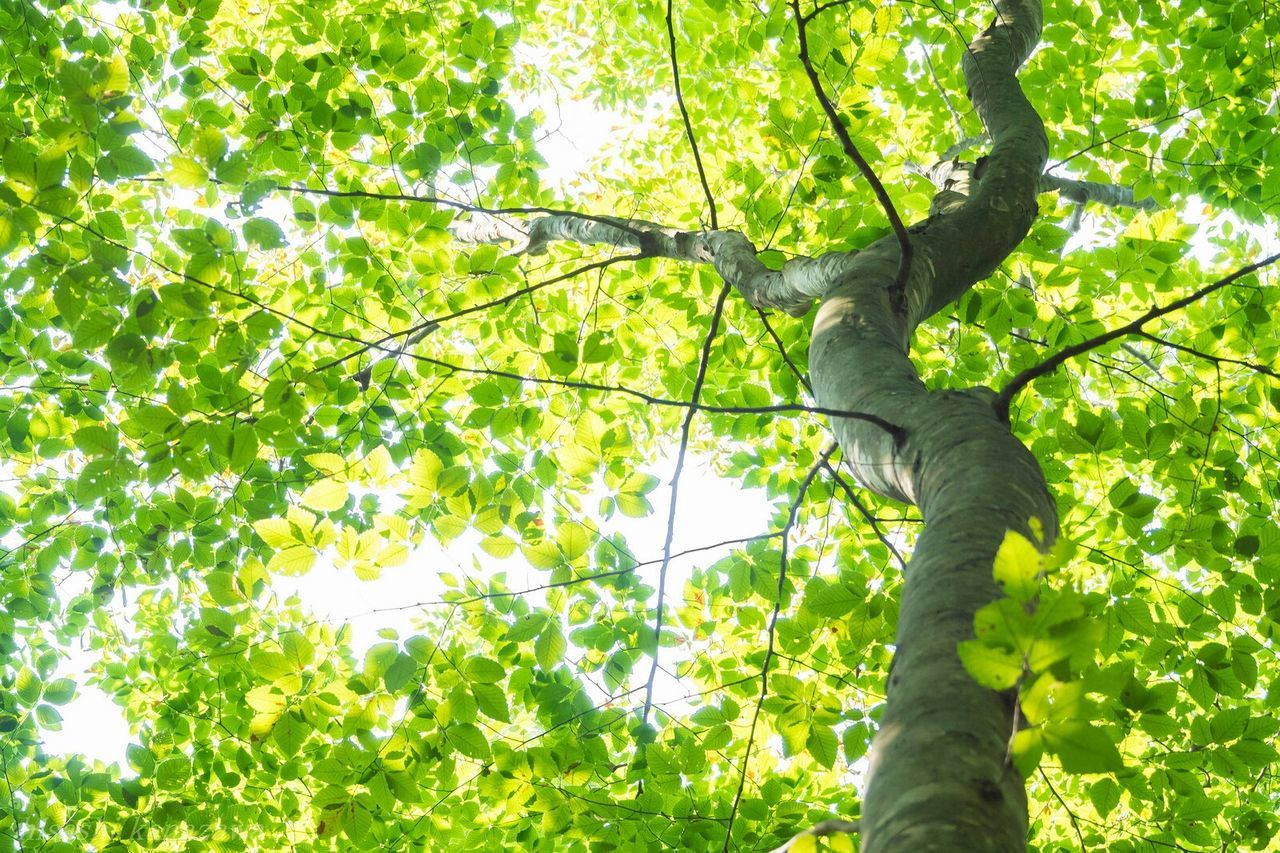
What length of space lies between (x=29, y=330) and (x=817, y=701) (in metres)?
4.86

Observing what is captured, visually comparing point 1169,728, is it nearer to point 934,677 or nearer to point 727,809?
point 934,677

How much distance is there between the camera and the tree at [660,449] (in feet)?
5.43

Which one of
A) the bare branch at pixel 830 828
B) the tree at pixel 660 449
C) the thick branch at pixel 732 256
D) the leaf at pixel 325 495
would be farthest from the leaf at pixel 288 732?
the thick branch at pixel 732 256

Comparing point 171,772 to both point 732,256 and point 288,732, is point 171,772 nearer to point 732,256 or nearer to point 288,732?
point 288,732

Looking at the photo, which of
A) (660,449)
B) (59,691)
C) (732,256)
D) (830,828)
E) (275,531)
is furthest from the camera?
(660,449)

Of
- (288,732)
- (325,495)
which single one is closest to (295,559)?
(325,495)

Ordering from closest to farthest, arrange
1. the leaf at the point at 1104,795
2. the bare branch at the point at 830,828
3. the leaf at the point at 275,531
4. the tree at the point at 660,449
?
the bare branch at the point at 830,828 → the tree at the point at 660,449 → the leaf at the point at 275,531 → the leaf at the point at 1104,795

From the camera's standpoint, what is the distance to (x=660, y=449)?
6.57 metres

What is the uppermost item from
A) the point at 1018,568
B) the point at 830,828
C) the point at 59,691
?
the point at 59,691

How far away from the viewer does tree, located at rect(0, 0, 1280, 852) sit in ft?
5.43

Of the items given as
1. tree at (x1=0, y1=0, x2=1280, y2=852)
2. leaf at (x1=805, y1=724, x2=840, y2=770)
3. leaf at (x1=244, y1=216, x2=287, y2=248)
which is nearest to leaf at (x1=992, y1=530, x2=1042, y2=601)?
tree at (x1=0, y1=0, x2=1280, y2=852)

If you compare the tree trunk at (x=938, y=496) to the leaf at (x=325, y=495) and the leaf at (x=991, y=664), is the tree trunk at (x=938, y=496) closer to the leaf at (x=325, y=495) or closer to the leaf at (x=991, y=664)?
the leaf at (x=991, y=664)

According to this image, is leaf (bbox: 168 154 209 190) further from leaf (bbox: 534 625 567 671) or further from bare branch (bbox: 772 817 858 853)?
bare branch (bbox: 772 817 858 853)

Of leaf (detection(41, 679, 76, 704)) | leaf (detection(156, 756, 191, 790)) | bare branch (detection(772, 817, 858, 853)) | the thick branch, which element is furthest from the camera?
leaf (detection(41, 679, 76, 704))
